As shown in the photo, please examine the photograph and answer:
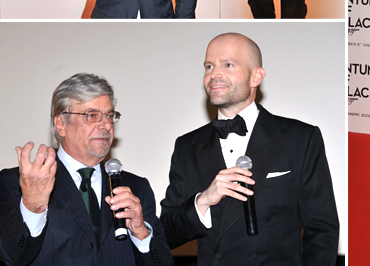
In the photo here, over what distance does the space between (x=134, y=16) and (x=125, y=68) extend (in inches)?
17.3

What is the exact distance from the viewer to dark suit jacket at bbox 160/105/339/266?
2.62 metres

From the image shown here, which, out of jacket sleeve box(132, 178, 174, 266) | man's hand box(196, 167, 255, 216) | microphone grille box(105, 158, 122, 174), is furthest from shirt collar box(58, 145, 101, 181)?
man's hand box(196, 167, 255, 216)

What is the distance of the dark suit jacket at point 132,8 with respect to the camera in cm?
367

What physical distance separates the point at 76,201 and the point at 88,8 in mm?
2370

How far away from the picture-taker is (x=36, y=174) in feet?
6.90

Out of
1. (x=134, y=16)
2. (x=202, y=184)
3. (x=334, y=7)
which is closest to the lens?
(x=202, y=184)

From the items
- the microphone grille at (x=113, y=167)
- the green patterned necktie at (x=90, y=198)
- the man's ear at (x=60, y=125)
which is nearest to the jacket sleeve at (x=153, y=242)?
the green patterned necktie at (x=90, y=198)

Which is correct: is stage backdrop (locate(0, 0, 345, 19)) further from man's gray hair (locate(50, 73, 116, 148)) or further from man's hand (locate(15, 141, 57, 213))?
man's hand (locate(15, 141, 57, 213))

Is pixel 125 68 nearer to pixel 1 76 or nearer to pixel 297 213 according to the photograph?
pixel 1 76

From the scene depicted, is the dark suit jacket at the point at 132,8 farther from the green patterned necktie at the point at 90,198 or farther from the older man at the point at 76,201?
the green patterned necktie at the point at 90,198

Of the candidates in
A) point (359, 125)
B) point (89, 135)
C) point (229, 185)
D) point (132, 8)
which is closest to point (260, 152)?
point (229, 185)

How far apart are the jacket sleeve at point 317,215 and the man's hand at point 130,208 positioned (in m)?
0.91

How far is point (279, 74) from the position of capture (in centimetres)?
392

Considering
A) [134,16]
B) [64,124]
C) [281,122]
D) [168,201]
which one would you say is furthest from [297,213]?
[134,16]
